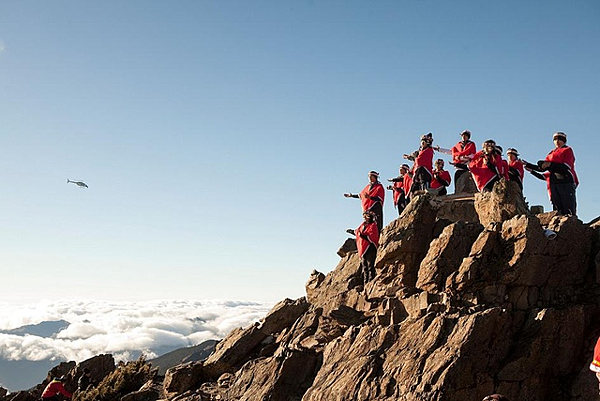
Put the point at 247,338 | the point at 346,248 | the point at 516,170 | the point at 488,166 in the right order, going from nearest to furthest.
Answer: the point at 488,166, the point at 516,170, the point at 247,338, the point at 346,248

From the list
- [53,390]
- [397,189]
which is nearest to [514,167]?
[397,189]

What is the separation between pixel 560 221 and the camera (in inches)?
789

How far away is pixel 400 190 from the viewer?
3072cm

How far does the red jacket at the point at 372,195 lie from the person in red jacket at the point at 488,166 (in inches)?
208

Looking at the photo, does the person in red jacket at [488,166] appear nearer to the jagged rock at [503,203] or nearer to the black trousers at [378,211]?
the jagged rock at [503,203]

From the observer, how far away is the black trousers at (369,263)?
85.9 ft

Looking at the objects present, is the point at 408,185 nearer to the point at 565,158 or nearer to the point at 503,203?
the point at 503,203

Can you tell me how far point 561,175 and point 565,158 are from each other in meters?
0.74

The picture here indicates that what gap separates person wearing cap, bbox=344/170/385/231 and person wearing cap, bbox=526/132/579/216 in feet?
26.3

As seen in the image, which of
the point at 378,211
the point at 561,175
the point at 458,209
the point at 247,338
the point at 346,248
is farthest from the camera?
the point at 346,248

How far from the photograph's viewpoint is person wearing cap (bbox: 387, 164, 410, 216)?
99.1 ft

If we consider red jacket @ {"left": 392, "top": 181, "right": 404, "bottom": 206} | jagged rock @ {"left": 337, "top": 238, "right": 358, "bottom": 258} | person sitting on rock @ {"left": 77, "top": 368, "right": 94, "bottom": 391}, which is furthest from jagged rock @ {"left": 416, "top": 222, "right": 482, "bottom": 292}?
person sitting on rock @ {"left": 77, "top": 368, "right": 94, "bottom": 391}

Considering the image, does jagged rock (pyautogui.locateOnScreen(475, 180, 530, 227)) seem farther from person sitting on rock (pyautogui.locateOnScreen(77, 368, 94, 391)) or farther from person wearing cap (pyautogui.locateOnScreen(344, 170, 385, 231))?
person sitting on rock (pyautogui.locateOnScreen(77, 368, 94, 391))

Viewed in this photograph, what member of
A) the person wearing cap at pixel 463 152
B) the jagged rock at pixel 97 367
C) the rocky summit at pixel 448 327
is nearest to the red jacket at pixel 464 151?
the person wearing cap at pixel 463 152
